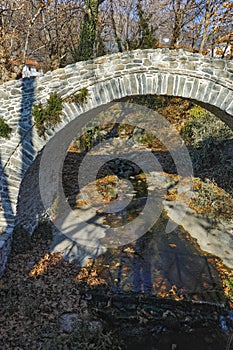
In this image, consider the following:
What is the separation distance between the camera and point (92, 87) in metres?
5.62

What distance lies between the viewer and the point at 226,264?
21.0 feet

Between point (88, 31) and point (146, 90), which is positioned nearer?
point (146, 90)

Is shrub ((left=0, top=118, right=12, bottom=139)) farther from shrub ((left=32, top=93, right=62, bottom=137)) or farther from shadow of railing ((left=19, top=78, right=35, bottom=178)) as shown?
shrub ((left=32, top=93, right=62, bottom=137))

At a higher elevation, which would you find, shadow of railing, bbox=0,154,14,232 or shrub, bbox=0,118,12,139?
shrub, bbox=0,118,12,139

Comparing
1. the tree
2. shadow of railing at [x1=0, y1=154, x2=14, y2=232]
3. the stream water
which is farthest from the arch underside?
the tree

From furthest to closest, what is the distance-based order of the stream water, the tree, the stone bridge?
the tree < the stream water < the stone bridge

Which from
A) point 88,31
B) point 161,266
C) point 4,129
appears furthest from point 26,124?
point 88,31

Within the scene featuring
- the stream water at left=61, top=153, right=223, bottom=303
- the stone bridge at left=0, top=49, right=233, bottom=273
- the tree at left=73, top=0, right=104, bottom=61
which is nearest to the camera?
the stone bridge at left=0, top=49, right=233, bottom=273

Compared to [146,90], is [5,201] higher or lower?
lower

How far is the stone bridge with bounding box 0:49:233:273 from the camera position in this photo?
5543mm

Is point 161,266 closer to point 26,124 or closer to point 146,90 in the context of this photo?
point 146,90

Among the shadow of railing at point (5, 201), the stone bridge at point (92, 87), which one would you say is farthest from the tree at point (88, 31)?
the shadow of railing at point (5, 201)

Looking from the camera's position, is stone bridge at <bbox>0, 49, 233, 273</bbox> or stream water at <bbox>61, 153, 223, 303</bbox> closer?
stone bridge at <bbox>0, 49, 233, 273</bbox>

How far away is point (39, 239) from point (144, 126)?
381 inches
